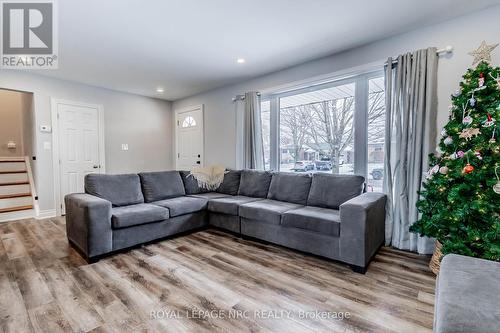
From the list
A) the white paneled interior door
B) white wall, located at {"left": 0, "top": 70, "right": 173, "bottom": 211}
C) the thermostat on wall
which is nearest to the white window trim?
white wall, located at {"left": 0, "top": 70, "right": 173, "bottom": 211}

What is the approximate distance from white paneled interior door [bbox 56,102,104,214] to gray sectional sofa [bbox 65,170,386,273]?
6.17ft

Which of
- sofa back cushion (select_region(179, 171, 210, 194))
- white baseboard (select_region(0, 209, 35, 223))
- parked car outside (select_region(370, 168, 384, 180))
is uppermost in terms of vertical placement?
parked car outside (select_region(370, 168, 384, 180))

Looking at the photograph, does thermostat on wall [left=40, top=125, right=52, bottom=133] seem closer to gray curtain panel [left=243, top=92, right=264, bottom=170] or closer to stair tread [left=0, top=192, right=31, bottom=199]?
stair tread [left=0, top=192, right=31, bottom=199]

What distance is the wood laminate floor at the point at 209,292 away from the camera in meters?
1.56

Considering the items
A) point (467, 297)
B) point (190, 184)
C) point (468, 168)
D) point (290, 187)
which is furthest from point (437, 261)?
point (190, 184)

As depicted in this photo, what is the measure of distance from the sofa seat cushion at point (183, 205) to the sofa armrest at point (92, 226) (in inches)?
29.1

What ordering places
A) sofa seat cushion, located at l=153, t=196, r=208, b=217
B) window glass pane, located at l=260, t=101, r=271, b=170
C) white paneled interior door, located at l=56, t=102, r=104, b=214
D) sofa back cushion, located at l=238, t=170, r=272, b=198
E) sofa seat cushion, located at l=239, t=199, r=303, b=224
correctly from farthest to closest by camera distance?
1. white paneled interior door, located at l=56, t=102, r=104, b=214
2. window glass pane, located at l=260, t=101, r=271, b=170
3. sofa back cushion, located at l=238, t=170, r=272, b=198
4. sofa seat cushion, located at l=153, t=196, r=208, b=217
5. sofa seat cushion, located at l=239, t=199, r=303, b=224

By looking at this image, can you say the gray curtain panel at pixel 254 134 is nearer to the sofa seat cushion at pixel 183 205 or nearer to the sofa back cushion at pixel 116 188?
the sofa seat cushion at pixel 183 205

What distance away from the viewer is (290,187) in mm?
3344

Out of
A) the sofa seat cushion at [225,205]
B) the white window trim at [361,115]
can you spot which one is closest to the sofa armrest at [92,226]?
the sofa seat cushion at [225,205]

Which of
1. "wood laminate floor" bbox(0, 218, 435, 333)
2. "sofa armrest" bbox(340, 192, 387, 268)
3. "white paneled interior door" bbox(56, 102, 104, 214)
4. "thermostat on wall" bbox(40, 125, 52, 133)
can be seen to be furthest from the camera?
"white paneled interior door" bbox(56, 102, 104, 214)

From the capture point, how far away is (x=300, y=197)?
127 inches

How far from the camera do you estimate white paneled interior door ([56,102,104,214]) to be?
14.3 feet

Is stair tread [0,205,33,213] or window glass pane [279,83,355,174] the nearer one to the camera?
window glass pane [279,83,355,174]
